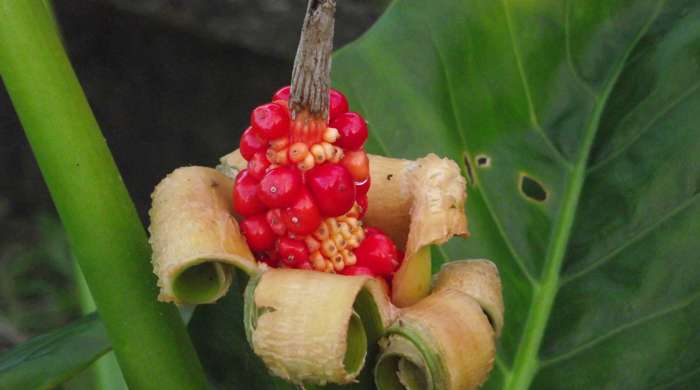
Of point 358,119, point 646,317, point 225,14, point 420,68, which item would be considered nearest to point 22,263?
point 225,14

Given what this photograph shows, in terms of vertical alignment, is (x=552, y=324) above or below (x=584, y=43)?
below

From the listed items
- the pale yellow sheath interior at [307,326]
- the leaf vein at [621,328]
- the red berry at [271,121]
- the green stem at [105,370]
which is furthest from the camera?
the green stem at [105,370]

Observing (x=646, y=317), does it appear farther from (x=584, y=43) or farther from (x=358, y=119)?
(x=358, y=119)

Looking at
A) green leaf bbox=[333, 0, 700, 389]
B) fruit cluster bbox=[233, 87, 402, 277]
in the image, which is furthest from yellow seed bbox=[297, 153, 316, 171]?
green leaf bbox=[333, 0, 700, 389]

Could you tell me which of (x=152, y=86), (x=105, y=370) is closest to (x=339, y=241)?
(x=105, y=370)

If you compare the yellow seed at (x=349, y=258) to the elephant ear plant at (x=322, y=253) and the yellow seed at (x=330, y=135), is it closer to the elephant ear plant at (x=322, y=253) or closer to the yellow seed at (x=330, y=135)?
the elephant ear plant at (x=322, y=253)

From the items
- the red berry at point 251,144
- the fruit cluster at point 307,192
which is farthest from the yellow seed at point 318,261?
the red berry at point 251,144
